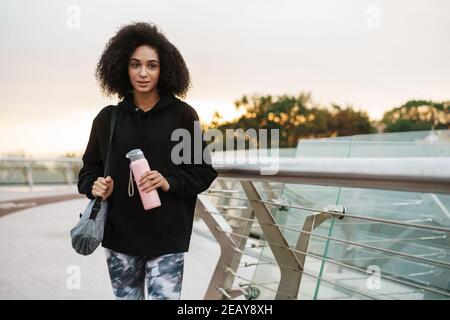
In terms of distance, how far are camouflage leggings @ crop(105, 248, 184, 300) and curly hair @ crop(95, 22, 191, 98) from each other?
0.70 metres

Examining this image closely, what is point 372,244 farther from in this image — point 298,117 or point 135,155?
point 298,117

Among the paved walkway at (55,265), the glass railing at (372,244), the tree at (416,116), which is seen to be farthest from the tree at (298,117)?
the glass railing at (372,244)

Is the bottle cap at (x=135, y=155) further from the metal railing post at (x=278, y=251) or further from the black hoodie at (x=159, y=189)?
the metal railing post at (x=278, y=251)

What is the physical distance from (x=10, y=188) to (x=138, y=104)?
13.5 m

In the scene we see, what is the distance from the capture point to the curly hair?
6.86ft

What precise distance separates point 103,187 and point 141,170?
182 millimetres

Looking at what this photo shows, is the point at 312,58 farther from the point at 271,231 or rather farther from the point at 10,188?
Answer: the point at 271,231

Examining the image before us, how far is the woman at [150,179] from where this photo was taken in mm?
1913

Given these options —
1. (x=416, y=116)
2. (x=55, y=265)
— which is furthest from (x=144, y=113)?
(x=416, y=116)

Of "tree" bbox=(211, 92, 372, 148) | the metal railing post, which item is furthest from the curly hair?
"tree" bbox=(211, 92, 372, 148)

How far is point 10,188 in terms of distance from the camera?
561 inches

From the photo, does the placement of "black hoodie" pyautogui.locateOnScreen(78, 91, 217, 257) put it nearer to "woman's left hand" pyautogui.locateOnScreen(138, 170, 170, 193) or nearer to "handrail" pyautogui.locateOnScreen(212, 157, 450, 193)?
"woman's left hand" pyautogui.locateOnScreen(138, 170, 170, 193)

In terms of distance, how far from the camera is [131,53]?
210cm
